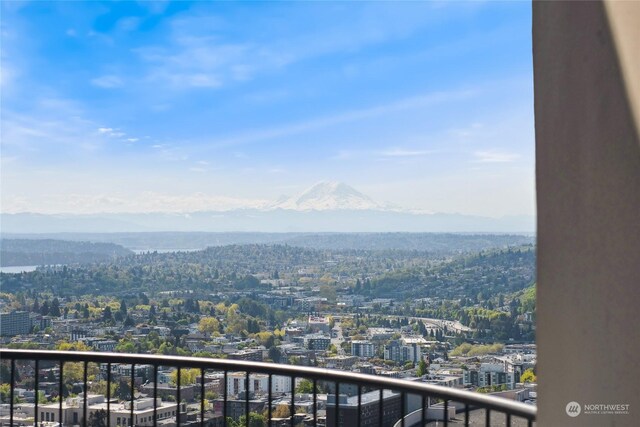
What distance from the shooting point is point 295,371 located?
259 cm

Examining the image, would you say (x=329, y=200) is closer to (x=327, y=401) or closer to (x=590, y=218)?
(x=327, y=401)

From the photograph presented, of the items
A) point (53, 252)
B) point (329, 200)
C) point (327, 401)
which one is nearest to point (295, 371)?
point (327, 401)

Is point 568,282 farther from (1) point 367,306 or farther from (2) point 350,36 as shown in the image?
(2) point 350,36

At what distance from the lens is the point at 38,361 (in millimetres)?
3150

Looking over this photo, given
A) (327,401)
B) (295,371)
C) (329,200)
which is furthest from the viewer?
→ (329,200)

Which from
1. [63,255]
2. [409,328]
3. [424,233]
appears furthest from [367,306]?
[63,255]

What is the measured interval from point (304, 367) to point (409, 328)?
4639 millimetres

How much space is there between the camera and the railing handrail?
1997 millimetres

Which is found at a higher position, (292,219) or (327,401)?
(292,219)

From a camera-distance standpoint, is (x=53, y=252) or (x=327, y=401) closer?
(x=327, y=401)

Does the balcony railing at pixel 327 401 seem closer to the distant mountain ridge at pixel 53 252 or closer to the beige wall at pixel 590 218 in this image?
the beige wall at pixel 590 218

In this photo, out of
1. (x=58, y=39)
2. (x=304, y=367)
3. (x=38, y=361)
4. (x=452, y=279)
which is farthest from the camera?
(x=58, y=39)

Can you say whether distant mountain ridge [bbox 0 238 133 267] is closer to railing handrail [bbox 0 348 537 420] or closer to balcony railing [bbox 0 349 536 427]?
balcony railing [bbox 0 349 536 427]

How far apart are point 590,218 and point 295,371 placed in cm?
138
